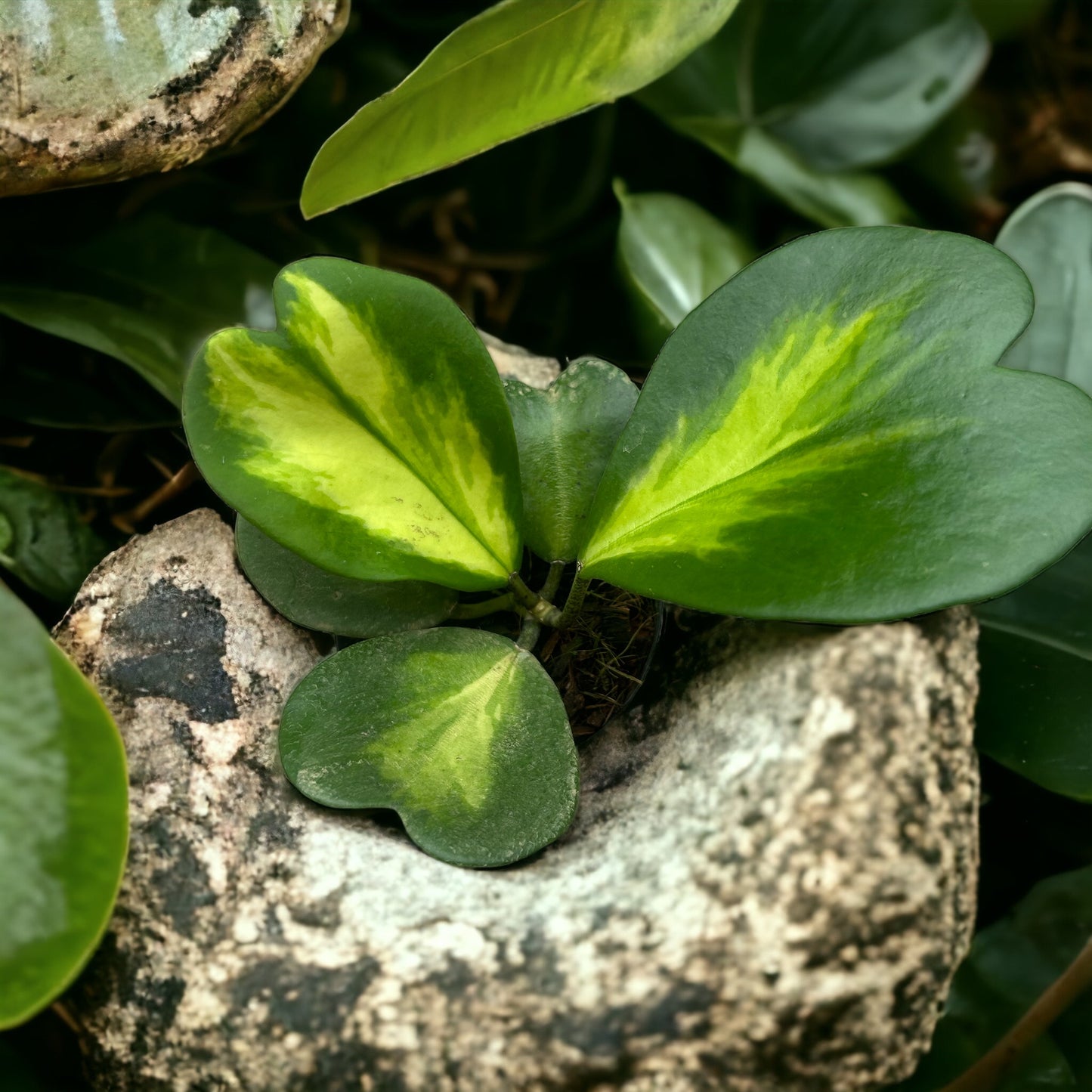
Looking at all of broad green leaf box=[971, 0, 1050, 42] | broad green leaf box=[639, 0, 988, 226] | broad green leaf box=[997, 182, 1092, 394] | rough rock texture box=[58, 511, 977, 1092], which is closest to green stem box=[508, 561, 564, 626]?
rough rock texture box=[58, 511, 977, 1092]

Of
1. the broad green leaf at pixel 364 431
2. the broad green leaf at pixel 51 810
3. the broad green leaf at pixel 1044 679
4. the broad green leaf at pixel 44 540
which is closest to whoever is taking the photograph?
the broad green leaf at pixel 51 810

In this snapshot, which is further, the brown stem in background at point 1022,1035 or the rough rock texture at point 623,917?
the brown stem in background at point 1022,1035

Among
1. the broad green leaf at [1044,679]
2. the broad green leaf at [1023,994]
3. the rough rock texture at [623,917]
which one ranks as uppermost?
the rough rock texture at [623,917]

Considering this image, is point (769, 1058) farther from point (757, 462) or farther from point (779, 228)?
point (779, 228)

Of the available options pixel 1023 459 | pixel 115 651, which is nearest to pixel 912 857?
pixel 1023 459

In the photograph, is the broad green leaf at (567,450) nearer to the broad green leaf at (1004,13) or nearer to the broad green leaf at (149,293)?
the broad green leaf at (149,293)

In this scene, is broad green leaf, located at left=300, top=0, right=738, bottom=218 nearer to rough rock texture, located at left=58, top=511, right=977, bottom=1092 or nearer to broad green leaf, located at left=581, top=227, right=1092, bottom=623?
broad green leaf, located at left=581, top=227, right=1092, bottom=623

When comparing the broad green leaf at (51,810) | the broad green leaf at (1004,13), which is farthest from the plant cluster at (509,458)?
the broad green leaf at (1004,13)

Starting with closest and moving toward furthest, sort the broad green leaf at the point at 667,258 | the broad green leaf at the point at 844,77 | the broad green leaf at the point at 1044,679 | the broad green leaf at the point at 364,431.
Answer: the broad green leaf at the point at 364,431 < the broad green leaf at the point at 1044,679 < the broad green leaf at the point at 667,258 < the broad green leaf at the point at 844,77
